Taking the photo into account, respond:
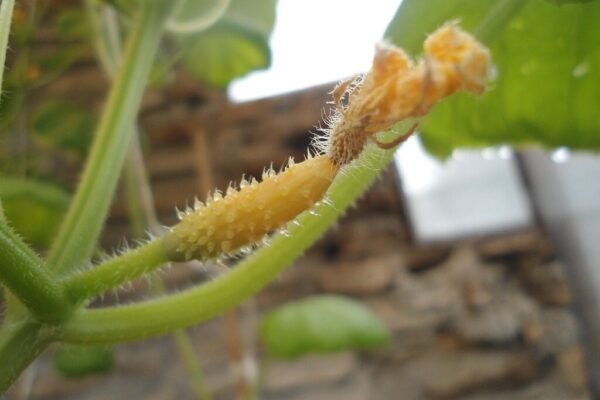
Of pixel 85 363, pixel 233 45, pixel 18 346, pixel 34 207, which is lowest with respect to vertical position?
pixel 85 363

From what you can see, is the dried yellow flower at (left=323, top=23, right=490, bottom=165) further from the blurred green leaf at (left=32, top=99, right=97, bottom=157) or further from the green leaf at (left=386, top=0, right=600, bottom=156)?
the blurred green leaf at (left=32, top=99, right=97, bottom=157)

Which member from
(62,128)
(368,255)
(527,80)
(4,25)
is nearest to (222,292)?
(4,25)

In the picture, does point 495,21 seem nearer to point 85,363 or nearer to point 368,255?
point 85,363

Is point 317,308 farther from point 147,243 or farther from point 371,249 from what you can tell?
point 147,243

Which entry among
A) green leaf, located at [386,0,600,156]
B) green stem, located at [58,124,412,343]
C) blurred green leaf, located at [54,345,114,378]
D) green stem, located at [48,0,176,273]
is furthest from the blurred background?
green stem, located at [58,124,412,343]

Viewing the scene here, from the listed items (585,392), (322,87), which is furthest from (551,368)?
(322,87)

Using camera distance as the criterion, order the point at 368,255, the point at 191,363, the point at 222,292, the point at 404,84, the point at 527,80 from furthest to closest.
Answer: the point at 368,255, the point at 191,363, the point at 527,80, the point at 222,292, the point at 404,84

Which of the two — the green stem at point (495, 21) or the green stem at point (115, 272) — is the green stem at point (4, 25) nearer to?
the green stem at point (115, 272)
